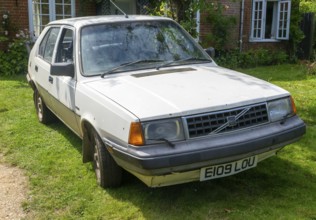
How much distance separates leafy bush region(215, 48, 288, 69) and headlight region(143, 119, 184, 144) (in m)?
10.4

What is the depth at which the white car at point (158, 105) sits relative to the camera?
3193mm

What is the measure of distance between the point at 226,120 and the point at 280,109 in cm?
68

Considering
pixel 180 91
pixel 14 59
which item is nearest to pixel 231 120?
pixel 180 91

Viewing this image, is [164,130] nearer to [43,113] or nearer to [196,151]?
[196,151]

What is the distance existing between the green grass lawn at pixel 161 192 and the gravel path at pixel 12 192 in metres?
0.08

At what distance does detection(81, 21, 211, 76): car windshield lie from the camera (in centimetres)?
430

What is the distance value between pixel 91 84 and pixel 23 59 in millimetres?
8217

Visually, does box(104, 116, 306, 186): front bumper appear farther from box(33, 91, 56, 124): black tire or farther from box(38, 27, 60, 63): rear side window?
box(33, 91, 56, 124): black tire

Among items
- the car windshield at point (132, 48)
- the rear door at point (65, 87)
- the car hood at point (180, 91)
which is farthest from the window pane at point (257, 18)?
the car hood at point (180, 91)

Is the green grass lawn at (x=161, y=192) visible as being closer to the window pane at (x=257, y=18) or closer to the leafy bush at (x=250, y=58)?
the leafy bush at (x=250, y=58)

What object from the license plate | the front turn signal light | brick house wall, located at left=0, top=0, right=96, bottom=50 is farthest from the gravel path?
brick house wall, located at left=0, top=0, right=96, bottom=50

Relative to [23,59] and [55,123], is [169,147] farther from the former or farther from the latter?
[23,59]

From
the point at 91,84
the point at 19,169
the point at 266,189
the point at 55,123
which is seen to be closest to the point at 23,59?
the point at 55,123

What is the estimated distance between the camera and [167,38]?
4742 millimetres
